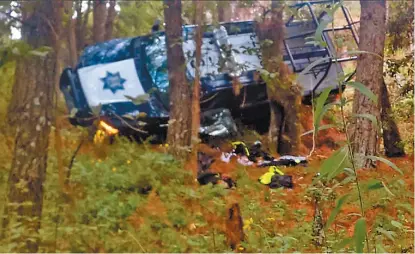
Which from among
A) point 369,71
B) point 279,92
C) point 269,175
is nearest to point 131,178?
point 269,175

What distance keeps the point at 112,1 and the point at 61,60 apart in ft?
1.09

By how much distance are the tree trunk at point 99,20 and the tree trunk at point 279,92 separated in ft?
1.95

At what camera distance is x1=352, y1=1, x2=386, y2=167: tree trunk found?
1343 mm

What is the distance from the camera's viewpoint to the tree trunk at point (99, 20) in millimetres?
1861

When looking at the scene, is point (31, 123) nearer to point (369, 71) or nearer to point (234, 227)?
point (234, 227)

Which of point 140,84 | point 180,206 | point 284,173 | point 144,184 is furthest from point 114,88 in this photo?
point 284,173

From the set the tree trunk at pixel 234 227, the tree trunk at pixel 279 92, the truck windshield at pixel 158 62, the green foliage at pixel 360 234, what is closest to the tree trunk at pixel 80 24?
the truck windshield at pixel 158 62

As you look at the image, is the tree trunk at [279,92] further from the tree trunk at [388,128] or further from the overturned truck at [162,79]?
the tree trunk at [388,128]

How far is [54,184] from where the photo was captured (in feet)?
5.45

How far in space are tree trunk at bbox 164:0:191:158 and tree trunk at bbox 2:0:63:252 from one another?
0.43m

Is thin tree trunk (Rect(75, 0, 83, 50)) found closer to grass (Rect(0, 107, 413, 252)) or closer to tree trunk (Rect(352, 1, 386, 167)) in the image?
grass (Rect(0, 107, 413, 252))

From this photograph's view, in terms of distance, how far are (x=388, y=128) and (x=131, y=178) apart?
85 centimetres

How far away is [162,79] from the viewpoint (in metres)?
1.97

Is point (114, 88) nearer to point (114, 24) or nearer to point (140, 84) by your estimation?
point (140, 84)
